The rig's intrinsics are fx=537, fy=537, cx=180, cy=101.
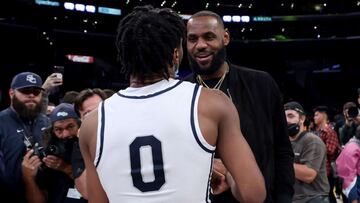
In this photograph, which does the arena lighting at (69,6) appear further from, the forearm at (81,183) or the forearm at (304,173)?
the forearm at (81,183)

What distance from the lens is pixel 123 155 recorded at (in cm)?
186

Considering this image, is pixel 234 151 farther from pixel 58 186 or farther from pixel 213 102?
pixel 58 186

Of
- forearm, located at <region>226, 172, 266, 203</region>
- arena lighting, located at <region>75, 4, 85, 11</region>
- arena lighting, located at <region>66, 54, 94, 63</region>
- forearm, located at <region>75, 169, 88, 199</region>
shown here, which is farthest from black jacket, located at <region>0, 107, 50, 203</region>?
arena lighting, located at <region>66, 54, 94, 63</region>

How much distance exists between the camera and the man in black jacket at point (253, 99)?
2.82m

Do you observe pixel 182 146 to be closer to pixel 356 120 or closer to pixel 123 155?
pixel 123 155

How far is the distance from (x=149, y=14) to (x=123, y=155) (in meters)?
0.52

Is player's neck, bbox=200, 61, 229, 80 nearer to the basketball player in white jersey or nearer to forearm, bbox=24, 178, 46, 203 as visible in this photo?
the basketball player in white jersey

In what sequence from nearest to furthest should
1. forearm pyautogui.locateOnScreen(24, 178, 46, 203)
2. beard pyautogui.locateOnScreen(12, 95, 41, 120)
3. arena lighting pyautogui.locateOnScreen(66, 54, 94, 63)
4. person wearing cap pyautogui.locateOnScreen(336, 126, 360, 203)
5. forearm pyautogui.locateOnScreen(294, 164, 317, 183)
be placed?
forearm pyautogui.locateOnScreen(24, 178, 46, 203)
beard pyautogui.locateOnScreen(12, 95, 41, 120)
forearm pyautogui.locateOnScreen(294, 164, 317, 183)
person wearing cap pyautogui.locateOnScreen(336, 126, 360, 203)
arena lighting pyautogui.locateOnScreen(66, 54, 94, 63)

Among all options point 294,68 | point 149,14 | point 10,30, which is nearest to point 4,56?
point 10,30

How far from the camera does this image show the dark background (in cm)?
2570

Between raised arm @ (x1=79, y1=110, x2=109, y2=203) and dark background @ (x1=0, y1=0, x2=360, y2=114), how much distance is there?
22227 mm

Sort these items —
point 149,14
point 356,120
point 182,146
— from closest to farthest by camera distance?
point 182,146
point 149,14
point 356,120

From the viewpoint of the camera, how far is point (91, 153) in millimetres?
1974

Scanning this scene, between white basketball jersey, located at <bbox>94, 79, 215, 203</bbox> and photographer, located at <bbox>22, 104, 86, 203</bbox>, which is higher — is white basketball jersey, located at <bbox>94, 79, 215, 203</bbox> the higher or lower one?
the higher one
